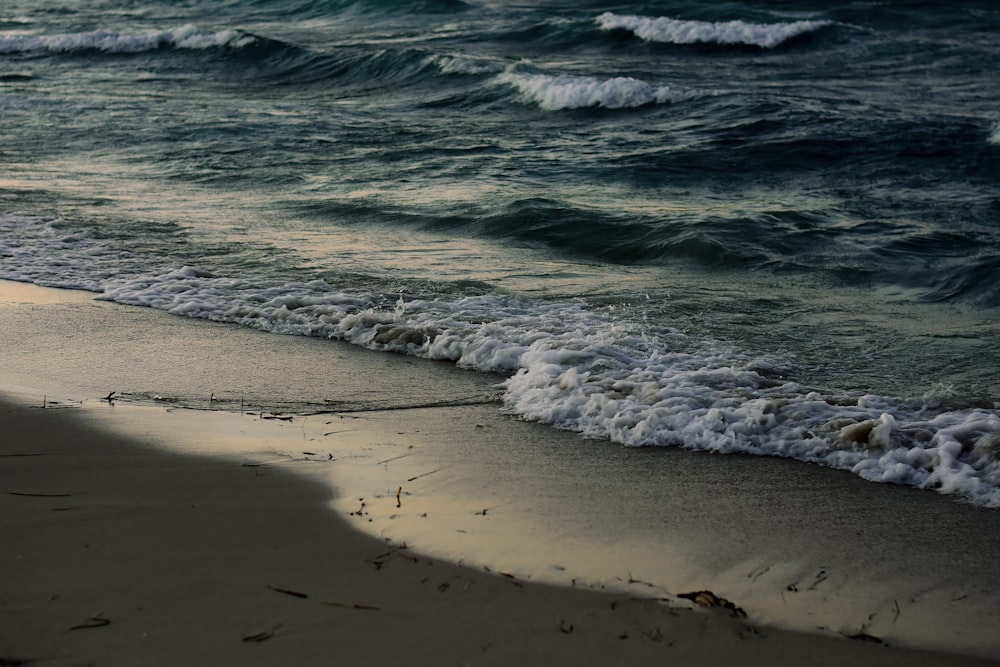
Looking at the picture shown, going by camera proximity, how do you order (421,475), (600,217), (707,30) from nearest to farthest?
(421,475), (600,217), (707,30)

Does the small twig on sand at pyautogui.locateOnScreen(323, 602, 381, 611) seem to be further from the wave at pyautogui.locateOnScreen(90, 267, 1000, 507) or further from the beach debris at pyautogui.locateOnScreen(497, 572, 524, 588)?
the wave at pyautogui.locateOnScreen(90, 267, 1000, 507)

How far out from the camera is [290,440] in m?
4.38

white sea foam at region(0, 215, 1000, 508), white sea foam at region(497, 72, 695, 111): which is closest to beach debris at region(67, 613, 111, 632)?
white sea foam at region(0, 215, 1000, 508)

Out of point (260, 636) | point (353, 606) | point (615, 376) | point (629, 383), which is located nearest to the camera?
point (260, 636)

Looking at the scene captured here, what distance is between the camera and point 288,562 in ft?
10.9

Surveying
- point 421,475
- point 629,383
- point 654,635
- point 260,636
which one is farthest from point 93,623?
point 629,383

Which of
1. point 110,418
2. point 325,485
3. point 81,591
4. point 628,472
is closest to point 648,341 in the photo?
point 628,472

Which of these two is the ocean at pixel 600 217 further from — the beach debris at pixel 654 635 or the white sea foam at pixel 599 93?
the beach debris at pixel 654 635

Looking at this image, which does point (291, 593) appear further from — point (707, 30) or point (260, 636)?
point (707, 30)

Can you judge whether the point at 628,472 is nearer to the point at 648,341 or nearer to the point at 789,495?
the point at 789,495

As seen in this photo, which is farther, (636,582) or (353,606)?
Answer: (636,582)

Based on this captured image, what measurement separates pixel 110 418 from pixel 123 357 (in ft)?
3.70

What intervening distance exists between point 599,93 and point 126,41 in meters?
12.6

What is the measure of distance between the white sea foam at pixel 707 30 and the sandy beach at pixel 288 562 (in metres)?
16.8
